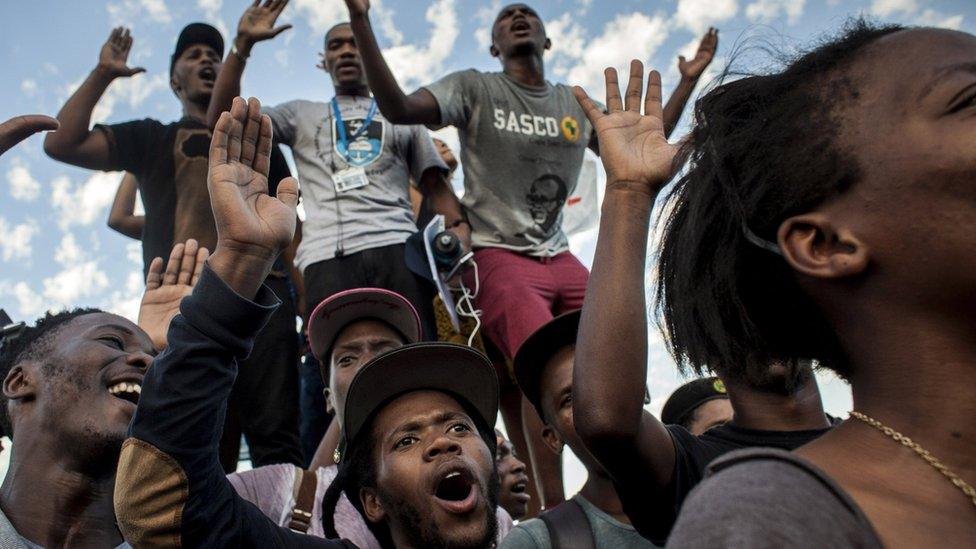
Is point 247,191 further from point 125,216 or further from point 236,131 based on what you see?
point 125,216

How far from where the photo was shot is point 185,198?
4.66m

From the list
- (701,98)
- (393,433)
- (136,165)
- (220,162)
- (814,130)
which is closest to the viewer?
(814,130)

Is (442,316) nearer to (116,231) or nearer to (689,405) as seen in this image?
(689,405)

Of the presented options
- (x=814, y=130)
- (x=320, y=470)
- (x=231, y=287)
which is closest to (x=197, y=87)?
(x=320, y=470)

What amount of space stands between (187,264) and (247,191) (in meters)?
1.34

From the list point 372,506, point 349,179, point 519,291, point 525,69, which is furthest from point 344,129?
point 372,506

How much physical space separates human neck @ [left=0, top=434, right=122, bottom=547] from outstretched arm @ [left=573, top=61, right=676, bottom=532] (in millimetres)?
1858

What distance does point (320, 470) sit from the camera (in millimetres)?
3434

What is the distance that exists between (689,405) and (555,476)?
2.37 feet

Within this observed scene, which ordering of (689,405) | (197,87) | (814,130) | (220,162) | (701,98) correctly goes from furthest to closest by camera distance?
(197,87)
(689,405)
(220,162)
(701,98)
(814,130)

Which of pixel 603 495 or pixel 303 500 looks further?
pixel 303 500

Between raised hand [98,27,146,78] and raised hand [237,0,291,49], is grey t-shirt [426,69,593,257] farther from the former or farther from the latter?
raised hand [98,27,146,78]

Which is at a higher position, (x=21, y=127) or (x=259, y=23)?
(x=259, y=23)

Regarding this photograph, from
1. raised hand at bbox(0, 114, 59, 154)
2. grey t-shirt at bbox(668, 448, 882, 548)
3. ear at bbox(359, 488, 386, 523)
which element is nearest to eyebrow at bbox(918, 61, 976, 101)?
grey t-shirt at bbox(668, 448, 882, 548)
